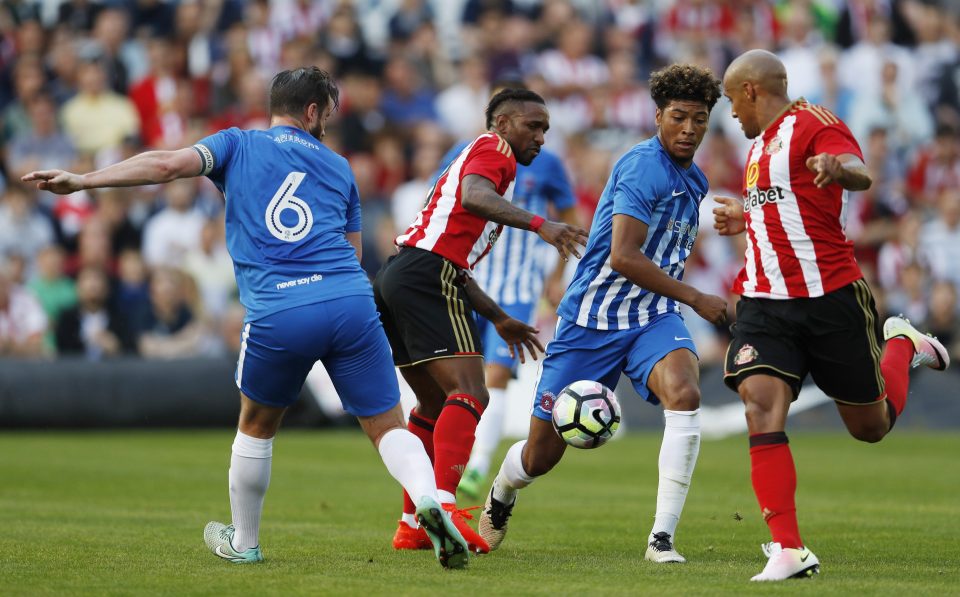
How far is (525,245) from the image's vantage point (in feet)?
37.3

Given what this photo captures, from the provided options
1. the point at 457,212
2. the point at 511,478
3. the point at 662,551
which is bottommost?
the point at 662,551

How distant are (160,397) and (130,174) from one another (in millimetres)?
11107

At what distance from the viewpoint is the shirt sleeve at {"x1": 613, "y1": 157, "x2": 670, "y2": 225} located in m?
7.41

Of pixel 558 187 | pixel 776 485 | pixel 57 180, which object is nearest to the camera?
pixel 57 180

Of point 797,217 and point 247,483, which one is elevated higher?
point 797,217

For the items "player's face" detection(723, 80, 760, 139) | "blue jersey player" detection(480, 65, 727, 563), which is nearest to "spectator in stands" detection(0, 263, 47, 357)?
"blue jersey player" detection(480, 65, 727, 563)

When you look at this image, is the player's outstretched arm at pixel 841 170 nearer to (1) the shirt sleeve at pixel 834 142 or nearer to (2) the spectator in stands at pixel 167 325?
(1) the shirt sleeve at pixel 834 142

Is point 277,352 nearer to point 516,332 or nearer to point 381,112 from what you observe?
point 516,332

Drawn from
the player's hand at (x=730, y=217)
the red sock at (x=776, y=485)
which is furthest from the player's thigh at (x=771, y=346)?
the player's hand at (x=730, y=217)

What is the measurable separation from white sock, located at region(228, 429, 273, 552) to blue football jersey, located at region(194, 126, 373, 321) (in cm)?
68

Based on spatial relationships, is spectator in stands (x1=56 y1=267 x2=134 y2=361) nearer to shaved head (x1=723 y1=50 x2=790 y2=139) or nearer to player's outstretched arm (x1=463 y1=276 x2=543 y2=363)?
player's outstretched arm (x1=463 y1=276 x2=543 y2=363)

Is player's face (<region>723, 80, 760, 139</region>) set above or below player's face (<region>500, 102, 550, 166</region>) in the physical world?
above

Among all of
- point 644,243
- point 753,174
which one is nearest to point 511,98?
point 644,243

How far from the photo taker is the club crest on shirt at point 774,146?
22.6 feet
